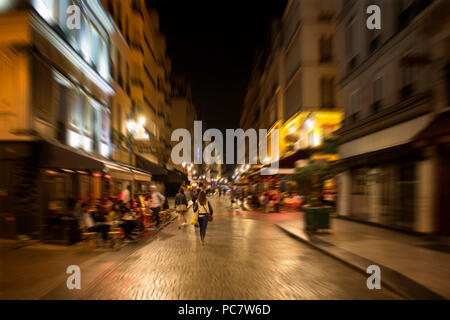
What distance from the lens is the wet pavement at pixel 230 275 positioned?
541 cm

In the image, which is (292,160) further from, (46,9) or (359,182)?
(46,9)

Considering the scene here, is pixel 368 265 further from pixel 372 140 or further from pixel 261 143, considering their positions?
pixel 261 143

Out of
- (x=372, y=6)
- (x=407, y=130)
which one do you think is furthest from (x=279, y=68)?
(x=407, y=130)

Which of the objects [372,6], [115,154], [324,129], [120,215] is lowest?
[120,215]

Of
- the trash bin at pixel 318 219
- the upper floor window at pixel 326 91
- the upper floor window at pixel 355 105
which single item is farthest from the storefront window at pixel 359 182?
the upper floor window at pixel 326 91

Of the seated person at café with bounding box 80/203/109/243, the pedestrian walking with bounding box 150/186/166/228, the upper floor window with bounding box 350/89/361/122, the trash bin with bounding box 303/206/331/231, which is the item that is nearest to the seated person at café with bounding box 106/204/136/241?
the seated person at café with bounding box 80/203/109/243

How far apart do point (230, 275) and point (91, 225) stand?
16.1 feet

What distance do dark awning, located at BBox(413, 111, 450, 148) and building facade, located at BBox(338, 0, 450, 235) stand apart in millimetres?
58

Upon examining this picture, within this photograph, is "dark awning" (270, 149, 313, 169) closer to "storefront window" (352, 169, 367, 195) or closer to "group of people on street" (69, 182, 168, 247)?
"storefront window" (352, 169, 367, 195)

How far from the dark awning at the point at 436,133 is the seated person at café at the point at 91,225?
9.74 m
